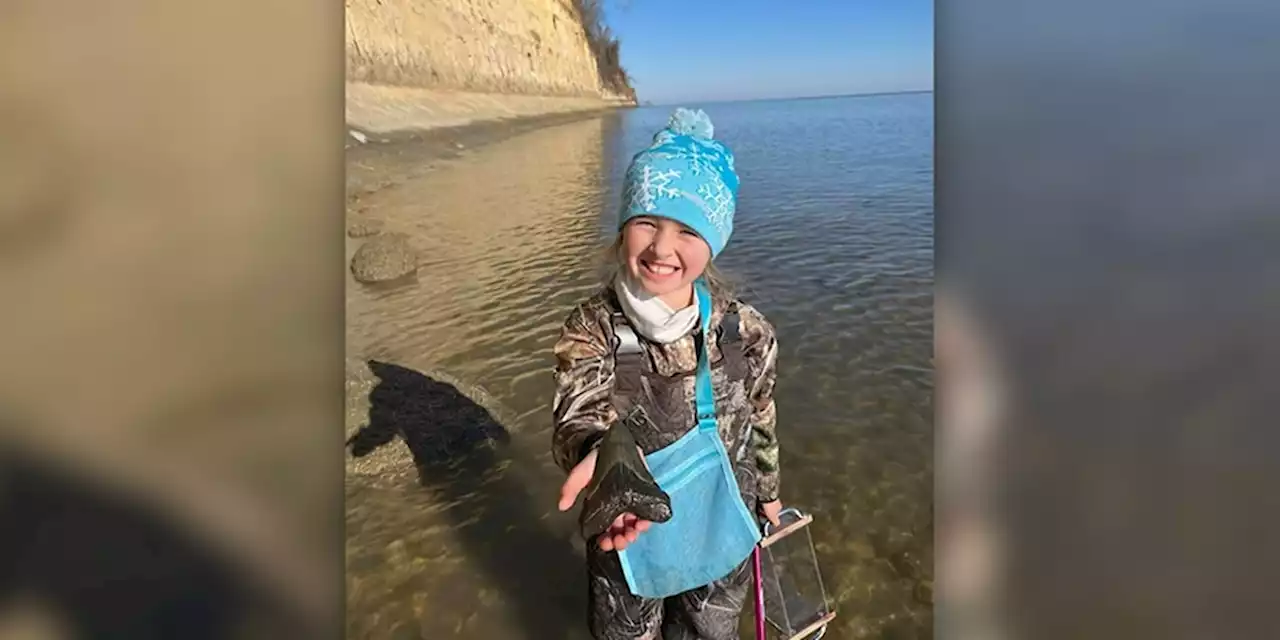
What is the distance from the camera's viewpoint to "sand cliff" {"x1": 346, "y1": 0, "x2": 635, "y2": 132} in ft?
3.56

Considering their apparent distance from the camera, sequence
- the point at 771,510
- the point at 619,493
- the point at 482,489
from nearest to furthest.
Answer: the point at 619,493, the point at 771,510, the point at 482,489

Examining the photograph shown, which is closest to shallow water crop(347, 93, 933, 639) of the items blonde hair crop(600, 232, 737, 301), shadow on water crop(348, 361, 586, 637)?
shadow on water crop(348, 361, 586, 637)

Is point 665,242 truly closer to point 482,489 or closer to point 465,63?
point 482,489

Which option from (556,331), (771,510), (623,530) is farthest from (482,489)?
(623,530)

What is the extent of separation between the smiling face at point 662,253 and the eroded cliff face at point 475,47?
1.95 ft

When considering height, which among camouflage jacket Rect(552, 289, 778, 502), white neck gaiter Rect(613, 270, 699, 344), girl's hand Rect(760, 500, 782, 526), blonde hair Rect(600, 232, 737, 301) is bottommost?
girl's hand Rect(760, 500, 782, 526)

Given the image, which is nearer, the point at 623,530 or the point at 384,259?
the point at 623,530

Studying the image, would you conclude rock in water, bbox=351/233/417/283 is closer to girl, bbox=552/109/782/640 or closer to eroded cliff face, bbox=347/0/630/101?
eroded cliff face, bbox=347/0/630/101

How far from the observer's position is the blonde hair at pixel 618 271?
65cm

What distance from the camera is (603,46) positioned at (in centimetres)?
139

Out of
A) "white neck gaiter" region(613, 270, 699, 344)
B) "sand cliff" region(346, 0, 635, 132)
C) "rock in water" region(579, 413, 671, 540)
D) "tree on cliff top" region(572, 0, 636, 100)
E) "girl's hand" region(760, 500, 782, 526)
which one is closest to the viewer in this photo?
"rock in water" region(579, 413, 671, 540)

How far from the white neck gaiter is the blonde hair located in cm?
2
